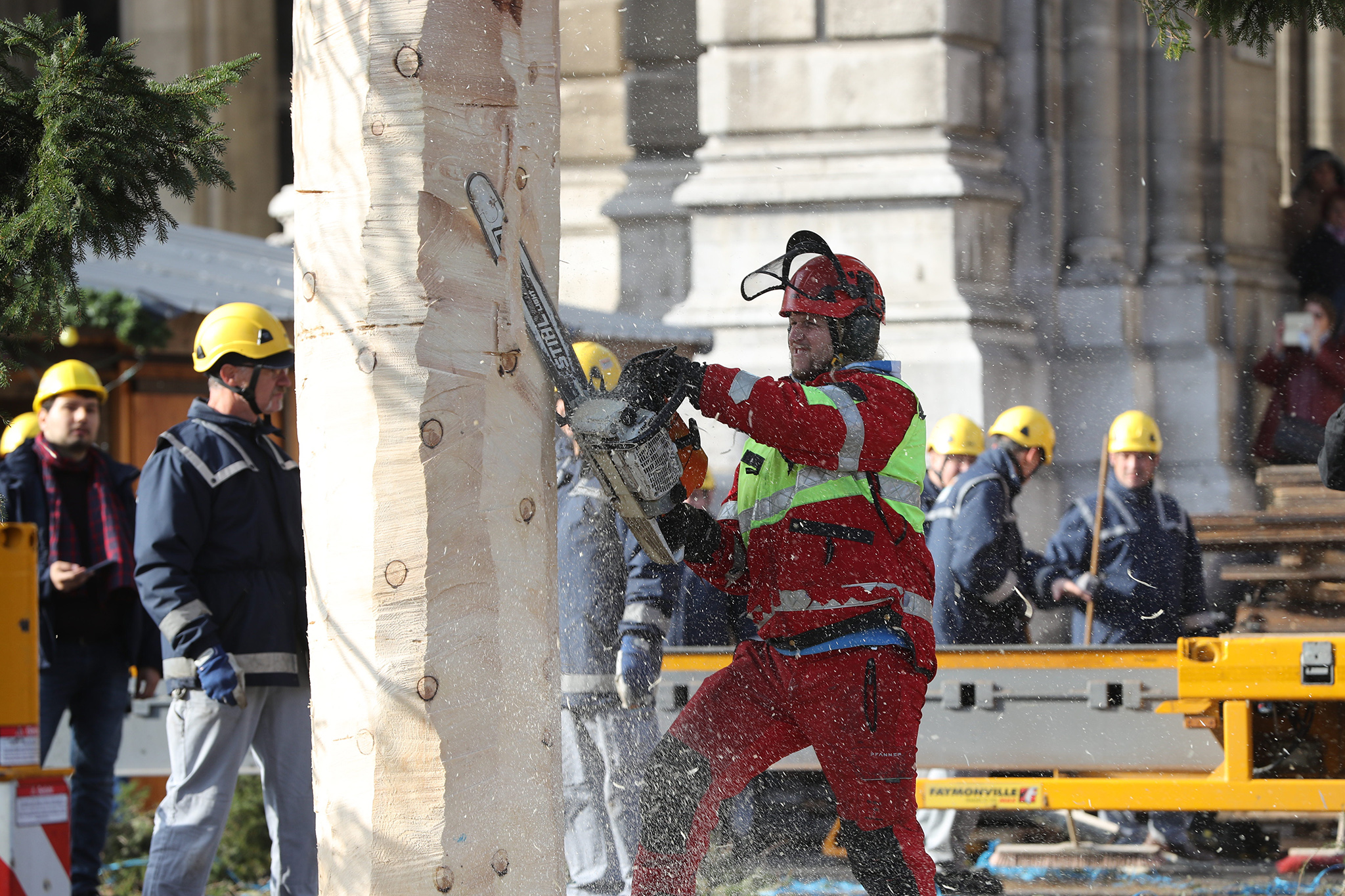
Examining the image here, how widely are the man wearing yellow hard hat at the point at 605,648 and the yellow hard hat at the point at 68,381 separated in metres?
2.13

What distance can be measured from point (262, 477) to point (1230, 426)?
287 inches

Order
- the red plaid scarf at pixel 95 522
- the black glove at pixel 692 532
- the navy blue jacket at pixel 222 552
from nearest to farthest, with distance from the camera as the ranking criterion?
the black glove at pixel 692 532, the navy blue jacket at pixel 222 552, the red plaid scarf at pixel 95 522

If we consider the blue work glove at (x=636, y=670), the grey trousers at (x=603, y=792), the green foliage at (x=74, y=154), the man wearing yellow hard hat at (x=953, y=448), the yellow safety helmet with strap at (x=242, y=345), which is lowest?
the grey trousers at (x=603, y=792)

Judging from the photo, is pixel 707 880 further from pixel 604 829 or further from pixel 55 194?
pixel 55 194

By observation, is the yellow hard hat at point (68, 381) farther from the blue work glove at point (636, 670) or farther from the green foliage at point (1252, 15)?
the green foliage at point (1252, 15)

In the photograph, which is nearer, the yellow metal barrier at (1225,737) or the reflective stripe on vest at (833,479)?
the reflective stripe on vest at (833,479)

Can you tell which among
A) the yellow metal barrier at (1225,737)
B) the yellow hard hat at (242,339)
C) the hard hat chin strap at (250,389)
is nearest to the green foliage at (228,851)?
the hard hat chin strap at (250,389)

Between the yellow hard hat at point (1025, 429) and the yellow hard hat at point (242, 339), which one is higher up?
the yellow hard hat at point (242, 339)

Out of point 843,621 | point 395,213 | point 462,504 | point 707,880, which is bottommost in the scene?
point 707,880

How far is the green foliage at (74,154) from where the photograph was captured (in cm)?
394

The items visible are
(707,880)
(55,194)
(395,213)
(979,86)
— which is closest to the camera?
(395,213)

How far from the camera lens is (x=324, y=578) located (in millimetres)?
3061

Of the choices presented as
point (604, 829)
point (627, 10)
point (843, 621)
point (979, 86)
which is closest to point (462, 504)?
point (843, 621)

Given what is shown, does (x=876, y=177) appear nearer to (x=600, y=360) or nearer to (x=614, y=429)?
(x=600, y=360)
